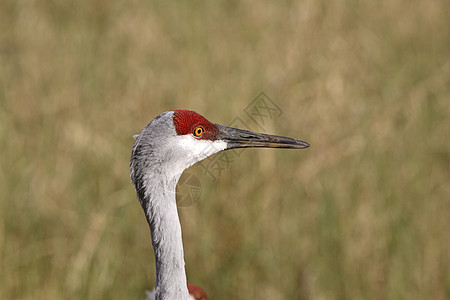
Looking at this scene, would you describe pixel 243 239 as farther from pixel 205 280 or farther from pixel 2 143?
pixel 2 143

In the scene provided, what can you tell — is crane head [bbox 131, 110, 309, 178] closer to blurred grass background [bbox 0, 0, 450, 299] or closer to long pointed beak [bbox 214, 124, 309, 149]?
long pointed beak [bbox 214, 124, 309, 149]

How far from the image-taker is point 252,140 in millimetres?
2824

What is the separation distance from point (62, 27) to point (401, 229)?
170 inches

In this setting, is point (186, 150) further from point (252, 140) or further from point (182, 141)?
point (252, 140)

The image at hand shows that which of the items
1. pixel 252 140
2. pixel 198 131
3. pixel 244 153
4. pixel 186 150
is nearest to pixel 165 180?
pixel 186 150

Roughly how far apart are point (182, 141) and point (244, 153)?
6.71 ft

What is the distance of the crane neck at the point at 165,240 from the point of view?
2.47m

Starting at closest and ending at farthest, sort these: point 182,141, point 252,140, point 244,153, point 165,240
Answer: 1. point 165,240
2. point 182,141
3. point 252,140
4. point 244,153

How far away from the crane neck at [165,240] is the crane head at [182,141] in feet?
0.33

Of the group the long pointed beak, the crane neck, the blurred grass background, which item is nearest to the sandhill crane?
the crane neck

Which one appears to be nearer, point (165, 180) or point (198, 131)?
point (165, 180)

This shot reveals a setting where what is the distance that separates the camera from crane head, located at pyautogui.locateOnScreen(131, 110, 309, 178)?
2.52m

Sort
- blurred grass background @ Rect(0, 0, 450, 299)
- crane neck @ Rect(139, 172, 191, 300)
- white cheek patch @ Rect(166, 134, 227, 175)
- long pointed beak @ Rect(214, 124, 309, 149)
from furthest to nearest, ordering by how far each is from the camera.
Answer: blurred grass background @ Rect(0, 0, 450, 299), long pointed beak @ Rect(214, 124, 309, 149), white cheek patch @ Rect(166, 134, 227, 175), crane neck @ Rect(139, 172, 191, 300)

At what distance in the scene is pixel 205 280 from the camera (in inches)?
157
